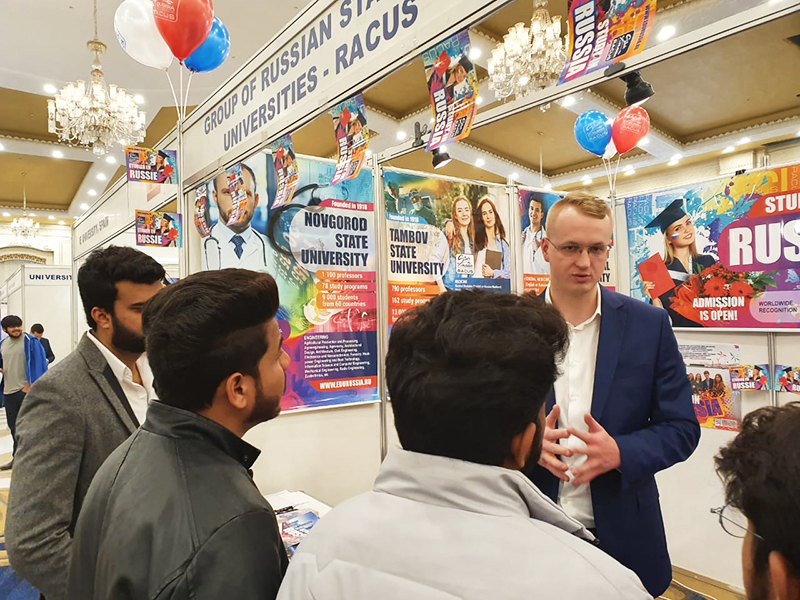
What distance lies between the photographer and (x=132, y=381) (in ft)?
5.27

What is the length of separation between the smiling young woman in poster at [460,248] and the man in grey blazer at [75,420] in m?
2.10

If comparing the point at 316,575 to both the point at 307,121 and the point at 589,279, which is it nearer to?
the point at 589,279

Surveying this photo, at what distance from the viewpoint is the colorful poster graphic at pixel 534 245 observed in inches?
150

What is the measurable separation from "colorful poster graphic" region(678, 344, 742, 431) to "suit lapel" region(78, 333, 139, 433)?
3.11 metres

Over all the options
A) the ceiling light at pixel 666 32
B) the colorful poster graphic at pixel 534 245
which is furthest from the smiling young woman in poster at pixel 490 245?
the ceiling light at pixel 666 32

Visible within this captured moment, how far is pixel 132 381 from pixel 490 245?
2581 millimetres

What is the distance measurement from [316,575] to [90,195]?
48.0ft

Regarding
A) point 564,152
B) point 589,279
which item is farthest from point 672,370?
point 564,152

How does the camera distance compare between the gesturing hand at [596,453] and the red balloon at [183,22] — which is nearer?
the gesturing hand at [596,453]

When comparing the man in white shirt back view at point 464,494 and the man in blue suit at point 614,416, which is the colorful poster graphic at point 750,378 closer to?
the man in blue suit at point 614,416

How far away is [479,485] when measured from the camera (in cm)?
65

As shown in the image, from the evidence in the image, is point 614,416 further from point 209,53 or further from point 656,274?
point 656,274

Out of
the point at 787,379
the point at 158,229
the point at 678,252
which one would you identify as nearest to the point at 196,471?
the point at 158,229

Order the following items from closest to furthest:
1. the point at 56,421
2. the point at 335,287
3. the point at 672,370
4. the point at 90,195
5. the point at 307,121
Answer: the point at 56,421 → the point at 672,370 → the point at 307,121 → the point at 335,287 → the point at 90,195
